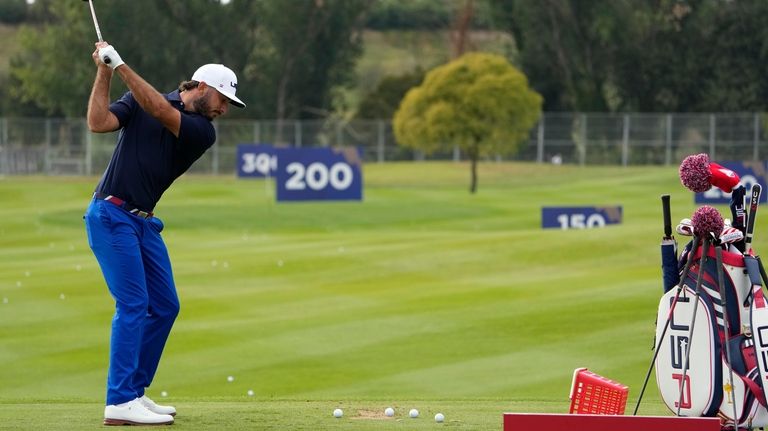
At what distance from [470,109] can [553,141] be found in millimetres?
15361

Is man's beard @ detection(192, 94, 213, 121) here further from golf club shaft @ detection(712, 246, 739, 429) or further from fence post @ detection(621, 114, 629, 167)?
fence post @ detection(621, 114, 629, 167)

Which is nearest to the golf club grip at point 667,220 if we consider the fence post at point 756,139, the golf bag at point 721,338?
the golf bag at point 721,338

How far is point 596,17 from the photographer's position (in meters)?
73.7

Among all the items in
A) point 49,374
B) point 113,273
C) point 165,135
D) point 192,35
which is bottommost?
point 49,374

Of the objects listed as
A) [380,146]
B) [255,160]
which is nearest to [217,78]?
[255,160]

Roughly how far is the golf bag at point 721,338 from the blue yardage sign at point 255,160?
38852mm

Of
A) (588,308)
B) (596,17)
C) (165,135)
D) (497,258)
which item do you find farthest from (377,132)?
(165,135)

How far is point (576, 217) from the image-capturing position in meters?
30.0

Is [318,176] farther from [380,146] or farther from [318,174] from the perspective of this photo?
[380,146]

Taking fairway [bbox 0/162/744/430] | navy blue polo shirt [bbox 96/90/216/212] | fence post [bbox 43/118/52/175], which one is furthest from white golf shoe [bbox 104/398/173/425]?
fence post [bbox 43/118/52/175]

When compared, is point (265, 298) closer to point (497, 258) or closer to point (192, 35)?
point (497, 258)

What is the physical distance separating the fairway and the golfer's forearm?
5.48ft

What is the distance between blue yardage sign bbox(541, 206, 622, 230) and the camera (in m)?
29.9

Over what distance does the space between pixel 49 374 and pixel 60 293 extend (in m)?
5.46
